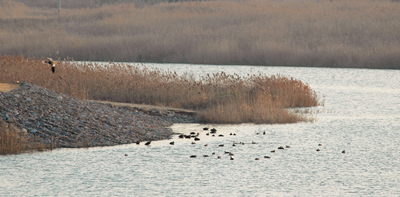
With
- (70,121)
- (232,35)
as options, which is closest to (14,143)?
(70,121)

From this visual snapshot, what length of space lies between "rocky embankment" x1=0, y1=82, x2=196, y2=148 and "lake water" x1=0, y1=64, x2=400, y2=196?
60 cm

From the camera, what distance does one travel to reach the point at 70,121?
1205 cm

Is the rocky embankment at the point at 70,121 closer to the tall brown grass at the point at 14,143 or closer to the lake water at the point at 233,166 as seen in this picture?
the tall brown grass at the point at 14,143

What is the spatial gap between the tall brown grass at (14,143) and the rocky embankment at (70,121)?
0.26m

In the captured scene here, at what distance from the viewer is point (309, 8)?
44.8m

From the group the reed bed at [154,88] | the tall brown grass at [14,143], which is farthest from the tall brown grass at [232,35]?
the tall brown grass at [14,143]

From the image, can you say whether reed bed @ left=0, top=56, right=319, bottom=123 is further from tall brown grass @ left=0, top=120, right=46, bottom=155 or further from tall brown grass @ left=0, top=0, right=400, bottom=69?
tall brown grass @ left=0, top=0, right=400, bottom=69

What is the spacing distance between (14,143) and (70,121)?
1.90 meters

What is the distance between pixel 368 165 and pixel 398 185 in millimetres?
1451

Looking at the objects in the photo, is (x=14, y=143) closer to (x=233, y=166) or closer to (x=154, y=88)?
(x=233, y=166)

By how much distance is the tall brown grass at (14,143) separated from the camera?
10.3 meters

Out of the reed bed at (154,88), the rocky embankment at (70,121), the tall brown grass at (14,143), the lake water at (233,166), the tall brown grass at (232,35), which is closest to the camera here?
the lake water at (233,166)

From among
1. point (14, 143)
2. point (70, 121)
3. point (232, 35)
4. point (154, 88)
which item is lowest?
point (14, 143)

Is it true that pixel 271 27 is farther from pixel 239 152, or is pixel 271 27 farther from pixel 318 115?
pixel 239 152
